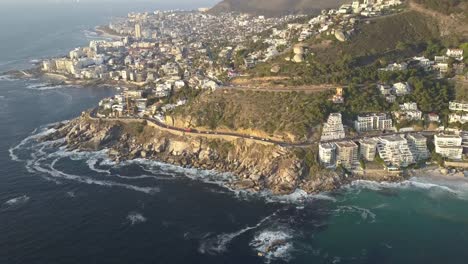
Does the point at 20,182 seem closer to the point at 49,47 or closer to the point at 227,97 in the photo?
the point at 227,97

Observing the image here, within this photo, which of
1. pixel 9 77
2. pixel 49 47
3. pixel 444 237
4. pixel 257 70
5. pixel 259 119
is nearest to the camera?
Answer: pixel 444 237

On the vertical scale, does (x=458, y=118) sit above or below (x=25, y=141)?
above

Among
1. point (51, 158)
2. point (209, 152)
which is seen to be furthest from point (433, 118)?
point (51, 158)

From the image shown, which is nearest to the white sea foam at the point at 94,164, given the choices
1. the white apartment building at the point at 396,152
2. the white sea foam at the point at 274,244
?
the white sea foam at the point at 274,244

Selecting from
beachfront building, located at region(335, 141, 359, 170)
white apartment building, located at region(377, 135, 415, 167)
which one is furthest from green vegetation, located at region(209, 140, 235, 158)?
white apartment building, located at region(377, 135, 415, 167)

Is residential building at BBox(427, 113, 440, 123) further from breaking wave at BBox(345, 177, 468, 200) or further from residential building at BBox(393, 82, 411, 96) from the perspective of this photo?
breaking wave at BBox(345, 177, 468, 200)

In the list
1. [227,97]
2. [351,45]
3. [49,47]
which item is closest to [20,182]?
[227,97]

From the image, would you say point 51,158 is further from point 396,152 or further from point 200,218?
point 396,152

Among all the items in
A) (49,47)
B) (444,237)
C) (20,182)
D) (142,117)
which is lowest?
(444,237)
